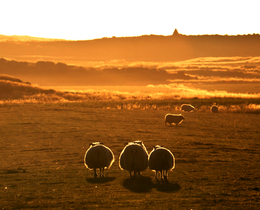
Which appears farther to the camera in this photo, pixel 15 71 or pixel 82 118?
pixel 15 71

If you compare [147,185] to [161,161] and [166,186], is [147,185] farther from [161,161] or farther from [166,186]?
[161,161]

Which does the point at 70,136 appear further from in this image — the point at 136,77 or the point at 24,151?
the point at 136,77

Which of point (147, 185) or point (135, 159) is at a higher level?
point (135, 159)

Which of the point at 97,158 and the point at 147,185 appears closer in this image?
the point at 147,185

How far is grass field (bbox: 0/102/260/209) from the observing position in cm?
1196

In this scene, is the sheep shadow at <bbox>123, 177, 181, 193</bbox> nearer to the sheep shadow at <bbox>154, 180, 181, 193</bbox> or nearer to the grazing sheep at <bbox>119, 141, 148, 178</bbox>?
the sheep shadow at <bbox>154, 180, 181, 193</bbox>

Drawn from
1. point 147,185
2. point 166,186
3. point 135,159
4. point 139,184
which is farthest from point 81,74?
point 166,186

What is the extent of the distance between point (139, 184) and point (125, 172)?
219 cm

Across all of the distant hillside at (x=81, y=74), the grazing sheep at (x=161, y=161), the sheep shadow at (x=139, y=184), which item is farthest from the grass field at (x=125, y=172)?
the distant hillside at (x=81, y=74)

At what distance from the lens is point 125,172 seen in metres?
15.9

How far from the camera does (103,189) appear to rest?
43.3ft

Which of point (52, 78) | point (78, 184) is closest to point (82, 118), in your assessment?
point (78, 184)

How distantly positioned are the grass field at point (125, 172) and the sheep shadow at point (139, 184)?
0.03 m

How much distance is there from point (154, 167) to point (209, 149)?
8.25 m
